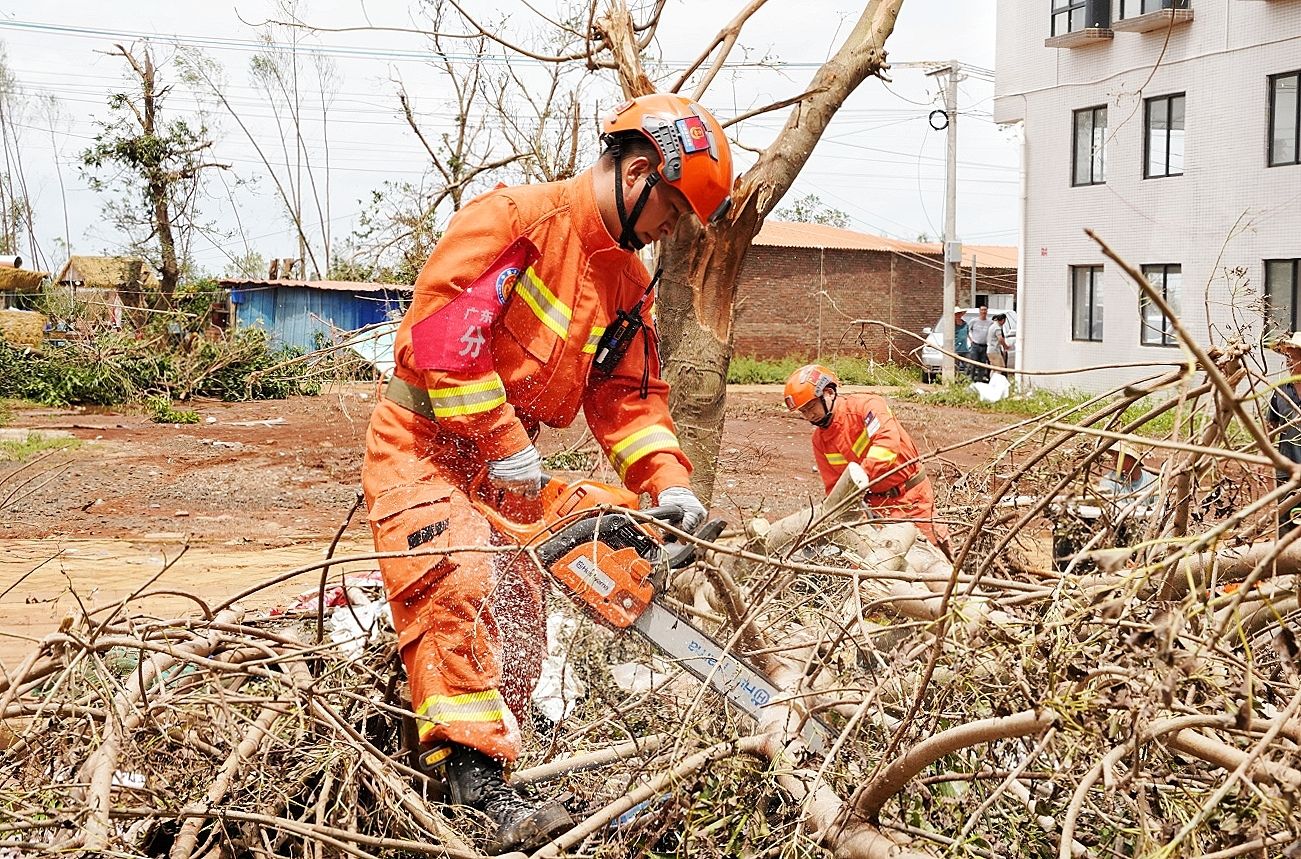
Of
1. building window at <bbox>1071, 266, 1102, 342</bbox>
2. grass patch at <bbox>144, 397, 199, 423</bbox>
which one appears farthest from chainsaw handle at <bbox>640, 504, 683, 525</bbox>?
building window at <bbox>1071, 266, 1102, 342</bbox>

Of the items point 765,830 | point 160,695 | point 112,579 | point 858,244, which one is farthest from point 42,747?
point 858,244

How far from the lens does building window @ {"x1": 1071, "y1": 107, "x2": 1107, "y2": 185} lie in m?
20.3

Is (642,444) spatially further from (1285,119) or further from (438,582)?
(1285,119)

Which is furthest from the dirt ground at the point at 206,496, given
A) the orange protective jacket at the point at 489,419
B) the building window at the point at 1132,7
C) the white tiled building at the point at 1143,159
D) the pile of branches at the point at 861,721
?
the building window at the point at 1132,7

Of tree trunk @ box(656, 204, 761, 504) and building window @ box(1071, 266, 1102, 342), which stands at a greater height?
tree trunk @ box(656, 204, 761, 504)

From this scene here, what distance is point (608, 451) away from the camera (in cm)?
365

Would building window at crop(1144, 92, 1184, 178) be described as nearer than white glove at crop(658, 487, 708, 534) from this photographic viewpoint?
No

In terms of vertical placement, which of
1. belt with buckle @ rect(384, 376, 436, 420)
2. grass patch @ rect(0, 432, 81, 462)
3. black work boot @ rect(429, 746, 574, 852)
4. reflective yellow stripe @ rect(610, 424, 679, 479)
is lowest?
grass patch @ rect(0, 432, 81, 462)

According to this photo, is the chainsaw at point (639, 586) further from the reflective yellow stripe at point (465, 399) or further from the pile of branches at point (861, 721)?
the reflective yellow stripe at point (465, 399)

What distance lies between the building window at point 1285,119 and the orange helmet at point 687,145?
55.5 feet

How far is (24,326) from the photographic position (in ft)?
73.3

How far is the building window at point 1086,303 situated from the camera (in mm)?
20562

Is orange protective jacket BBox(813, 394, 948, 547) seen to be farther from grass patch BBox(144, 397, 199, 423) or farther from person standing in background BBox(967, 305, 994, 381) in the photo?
person standing in background BBox(967, 305, 994, 381)

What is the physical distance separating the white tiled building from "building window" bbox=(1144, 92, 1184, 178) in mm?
22
